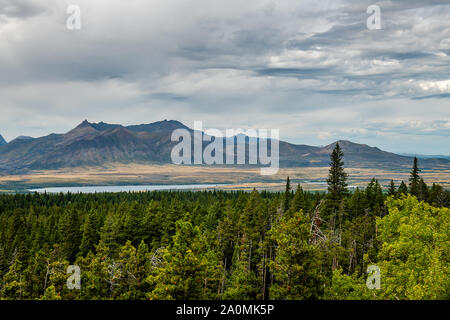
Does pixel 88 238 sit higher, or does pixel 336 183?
pixel 336 183

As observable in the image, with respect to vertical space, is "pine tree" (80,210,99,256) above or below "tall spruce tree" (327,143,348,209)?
below

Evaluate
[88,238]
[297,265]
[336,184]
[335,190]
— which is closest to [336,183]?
[336,184]

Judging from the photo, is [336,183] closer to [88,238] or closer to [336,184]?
[336,184]

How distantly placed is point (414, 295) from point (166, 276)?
20.1 meters

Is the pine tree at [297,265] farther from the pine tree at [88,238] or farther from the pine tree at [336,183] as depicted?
the pine tree at [88,238]

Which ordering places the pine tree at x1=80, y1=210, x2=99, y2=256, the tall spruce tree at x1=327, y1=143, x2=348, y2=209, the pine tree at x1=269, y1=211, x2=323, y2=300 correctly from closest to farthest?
the pine tree at x1=269, y1=211, x2=323, y2=300 → the tall spruce tree at x1=327, y1=143, x2=348, y2=209 → the pine tree at x1=80, y1=210, x2=99, y2=256

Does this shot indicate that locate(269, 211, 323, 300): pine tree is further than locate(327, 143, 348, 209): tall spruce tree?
No

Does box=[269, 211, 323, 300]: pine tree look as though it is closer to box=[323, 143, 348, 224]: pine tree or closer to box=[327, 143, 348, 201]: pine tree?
box=[323, 143, 348, 224]: pine tree

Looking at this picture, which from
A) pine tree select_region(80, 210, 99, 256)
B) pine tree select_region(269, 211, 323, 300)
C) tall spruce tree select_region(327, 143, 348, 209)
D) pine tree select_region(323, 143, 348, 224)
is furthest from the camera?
pine tree select_region(80, 210, 99, 256)

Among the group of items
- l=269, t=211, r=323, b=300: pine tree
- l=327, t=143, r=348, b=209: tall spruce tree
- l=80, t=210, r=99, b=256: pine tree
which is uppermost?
l=327, t=143, r=348, b=209: tall spruce tree

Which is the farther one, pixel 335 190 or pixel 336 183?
pixel 335 190

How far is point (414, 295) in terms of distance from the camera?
2438 centimetres

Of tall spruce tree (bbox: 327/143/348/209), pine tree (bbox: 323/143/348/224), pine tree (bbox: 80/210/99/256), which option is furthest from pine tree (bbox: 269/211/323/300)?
pine tree (bbox: 80/210/99/256)
